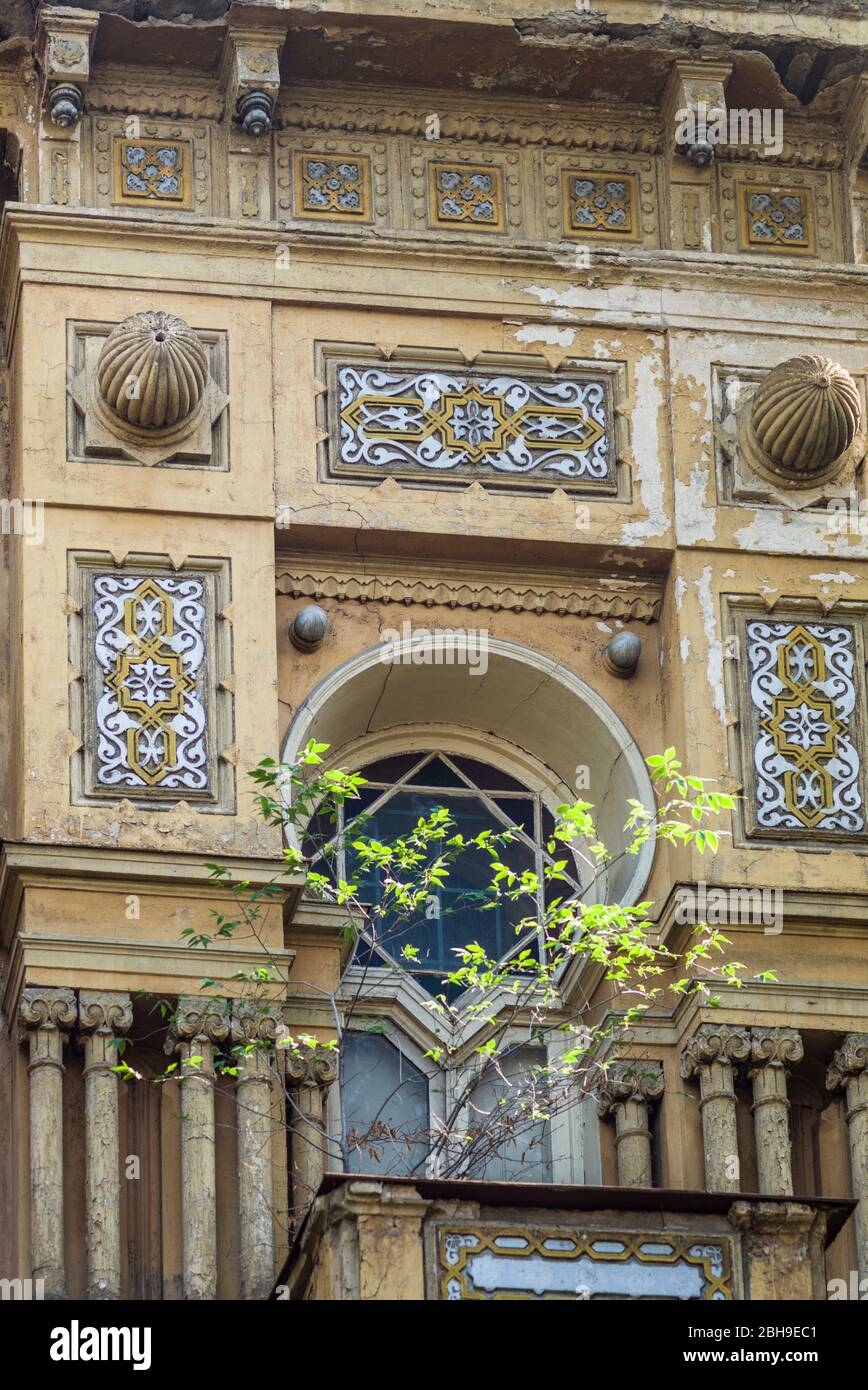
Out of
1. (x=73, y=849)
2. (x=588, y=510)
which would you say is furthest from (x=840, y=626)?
(x=73, y=849)

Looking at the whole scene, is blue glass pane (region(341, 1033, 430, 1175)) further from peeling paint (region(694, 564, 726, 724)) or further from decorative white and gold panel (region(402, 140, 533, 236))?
decorative white and gold panel (region(402, 140, 533, 236))

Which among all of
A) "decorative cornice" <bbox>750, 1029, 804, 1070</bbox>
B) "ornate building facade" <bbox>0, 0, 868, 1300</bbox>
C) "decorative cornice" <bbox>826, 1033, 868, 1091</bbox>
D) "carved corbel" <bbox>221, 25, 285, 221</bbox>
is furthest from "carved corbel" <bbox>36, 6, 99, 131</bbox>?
"decorative cornice" <bbox>826, 1033, 868, 1091</bbox>

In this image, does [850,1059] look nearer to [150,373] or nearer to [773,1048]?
[773,1048]

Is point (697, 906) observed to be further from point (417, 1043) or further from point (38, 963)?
point (38, 963)

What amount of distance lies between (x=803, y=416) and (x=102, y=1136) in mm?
5028

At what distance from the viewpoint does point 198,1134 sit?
18.2m

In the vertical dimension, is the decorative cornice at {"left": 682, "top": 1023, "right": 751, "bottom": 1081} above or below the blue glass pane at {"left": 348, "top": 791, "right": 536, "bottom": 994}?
below

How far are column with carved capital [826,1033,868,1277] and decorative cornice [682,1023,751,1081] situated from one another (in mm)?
459

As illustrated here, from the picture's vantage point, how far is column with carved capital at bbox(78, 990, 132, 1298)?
17812 mm

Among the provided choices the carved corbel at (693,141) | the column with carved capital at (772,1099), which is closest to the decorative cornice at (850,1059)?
the column with carved capital at (772,1099)

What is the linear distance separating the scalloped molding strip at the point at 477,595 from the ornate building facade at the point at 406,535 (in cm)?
2

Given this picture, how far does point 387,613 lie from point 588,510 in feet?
3.62

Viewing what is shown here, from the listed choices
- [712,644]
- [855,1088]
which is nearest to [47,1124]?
[855,1088]

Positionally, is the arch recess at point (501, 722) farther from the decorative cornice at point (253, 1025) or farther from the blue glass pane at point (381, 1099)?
the decorative cornice at point (253, 1025)
